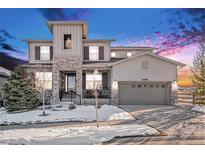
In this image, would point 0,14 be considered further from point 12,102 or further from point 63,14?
point 12,102

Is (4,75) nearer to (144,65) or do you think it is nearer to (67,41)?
(67,41)

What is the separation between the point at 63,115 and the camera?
1240 cm

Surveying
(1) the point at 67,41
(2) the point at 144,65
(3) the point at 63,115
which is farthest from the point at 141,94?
(3) the point at 63,115

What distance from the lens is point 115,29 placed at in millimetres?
15258

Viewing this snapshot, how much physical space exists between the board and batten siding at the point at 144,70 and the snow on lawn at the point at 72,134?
631 cm

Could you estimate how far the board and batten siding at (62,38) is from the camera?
1608 cm

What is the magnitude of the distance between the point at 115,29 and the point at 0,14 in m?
Result: 5.73

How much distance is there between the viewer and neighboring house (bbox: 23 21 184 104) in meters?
15.9

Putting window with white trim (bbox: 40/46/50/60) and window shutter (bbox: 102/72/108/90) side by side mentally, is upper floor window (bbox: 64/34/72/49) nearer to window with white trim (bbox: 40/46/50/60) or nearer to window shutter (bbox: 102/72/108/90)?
window with white trim (bbox: 40/46/50/60)

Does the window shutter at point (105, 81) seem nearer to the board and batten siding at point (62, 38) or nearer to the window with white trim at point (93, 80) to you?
the window with white trim at point (93, 80)

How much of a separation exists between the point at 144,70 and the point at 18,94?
6737 mm

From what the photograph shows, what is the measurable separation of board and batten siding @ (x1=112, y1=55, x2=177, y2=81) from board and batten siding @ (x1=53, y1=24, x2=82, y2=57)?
2464mm

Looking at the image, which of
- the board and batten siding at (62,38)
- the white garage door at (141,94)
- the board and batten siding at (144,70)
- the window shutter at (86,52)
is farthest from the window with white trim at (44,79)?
the white garage door at (141,94)
